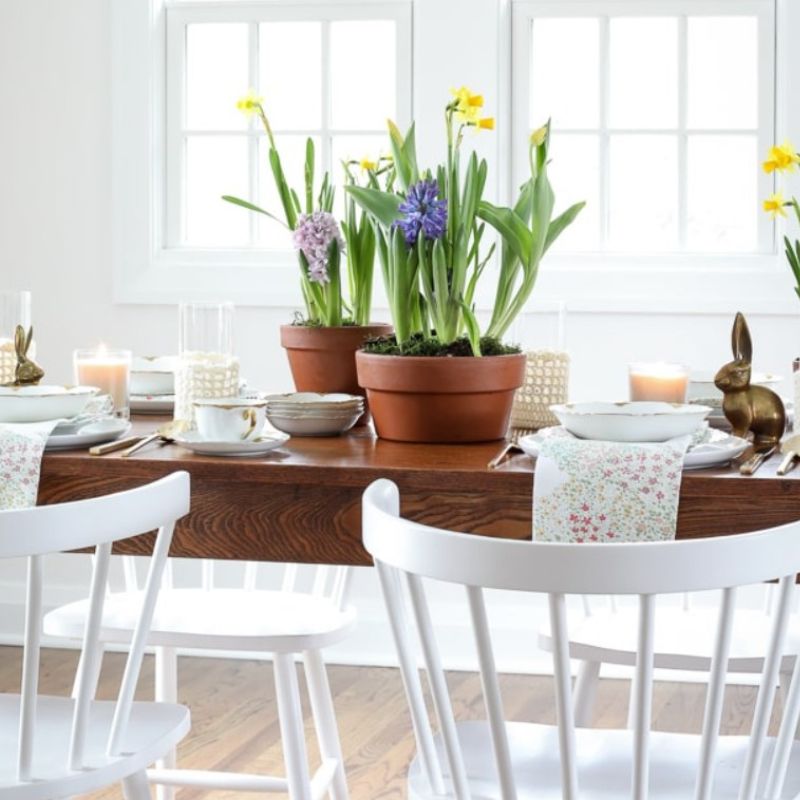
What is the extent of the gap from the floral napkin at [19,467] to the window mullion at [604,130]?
7.41 ft

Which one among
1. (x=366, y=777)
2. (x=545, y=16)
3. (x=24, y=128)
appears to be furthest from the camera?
(x=24, y=128)

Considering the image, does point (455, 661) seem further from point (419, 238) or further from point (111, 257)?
point (419, 238)

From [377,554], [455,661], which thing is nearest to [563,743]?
[377,554]

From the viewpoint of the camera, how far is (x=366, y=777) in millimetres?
3041

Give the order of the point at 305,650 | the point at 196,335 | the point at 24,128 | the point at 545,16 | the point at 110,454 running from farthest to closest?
the point at 24,128 → the point at 545,16 → the point at 305,650 → the point at 196,335 → the point at 110,454

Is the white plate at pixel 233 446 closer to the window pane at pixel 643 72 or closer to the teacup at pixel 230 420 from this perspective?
the teacup at pixel 230 420

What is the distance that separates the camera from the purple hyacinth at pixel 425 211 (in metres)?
2.02

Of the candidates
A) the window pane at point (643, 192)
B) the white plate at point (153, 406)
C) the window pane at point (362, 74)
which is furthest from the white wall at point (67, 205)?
the white plate at point (153, 406)

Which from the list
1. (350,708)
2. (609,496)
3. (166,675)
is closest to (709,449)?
(609,496)

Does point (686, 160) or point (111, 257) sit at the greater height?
point (686, 160)

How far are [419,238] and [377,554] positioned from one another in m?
0.75

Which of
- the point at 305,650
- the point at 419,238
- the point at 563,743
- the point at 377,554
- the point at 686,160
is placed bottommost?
the point at 305,650

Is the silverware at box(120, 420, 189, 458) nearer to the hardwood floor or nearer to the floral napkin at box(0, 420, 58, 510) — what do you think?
the floral napkin at box(0, 420, 58, 510)

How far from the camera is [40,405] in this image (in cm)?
204
